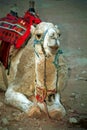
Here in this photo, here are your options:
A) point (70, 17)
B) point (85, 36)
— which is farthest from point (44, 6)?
point (85, 36)

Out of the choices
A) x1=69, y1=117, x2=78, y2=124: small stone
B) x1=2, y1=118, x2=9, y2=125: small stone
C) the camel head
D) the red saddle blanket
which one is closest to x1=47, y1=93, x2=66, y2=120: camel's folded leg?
x1=69, y1=117, x2=78, y2=124: small stone

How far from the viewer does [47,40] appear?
10.4ft

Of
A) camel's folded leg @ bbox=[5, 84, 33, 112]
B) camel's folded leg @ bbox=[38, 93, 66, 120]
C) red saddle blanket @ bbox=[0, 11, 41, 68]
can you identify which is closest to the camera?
camel's folded leg @ bbox=[38, 93, 66, 120]

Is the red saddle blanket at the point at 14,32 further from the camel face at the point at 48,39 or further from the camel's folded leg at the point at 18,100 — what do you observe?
the camel face at the point at 48,39

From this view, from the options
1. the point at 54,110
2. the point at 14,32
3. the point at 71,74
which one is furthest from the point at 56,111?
the point at 71,74

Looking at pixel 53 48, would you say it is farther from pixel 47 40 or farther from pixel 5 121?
pixel 5 121

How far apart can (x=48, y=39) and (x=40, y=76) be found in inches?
14.0

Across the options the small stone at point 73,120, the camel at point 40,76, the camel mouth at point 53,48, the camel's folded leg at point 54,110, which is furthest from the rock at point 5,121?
the camel mouth at point 53,48

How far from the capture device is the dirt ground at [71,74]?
3582 mm

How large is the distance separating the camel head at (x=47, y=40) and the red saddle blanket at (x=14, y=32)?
0.72m

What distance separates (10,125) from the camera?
3.56 metres

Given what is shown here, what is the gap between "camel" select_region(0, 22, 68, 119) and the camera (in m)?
3.21

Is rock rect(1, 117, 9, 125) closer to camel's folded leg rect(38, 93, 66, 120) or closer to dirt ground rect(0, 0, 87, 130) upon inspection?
dirt ground rect(0, 0, 87, 130)

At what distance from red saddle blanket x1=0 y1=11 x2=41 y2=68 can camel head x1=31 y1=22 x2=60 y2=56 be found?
0.72 m
